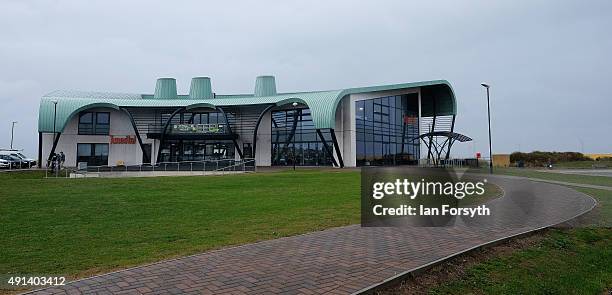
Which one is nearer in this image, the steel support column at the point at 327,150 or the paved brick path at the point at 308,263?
the paved brick path at the point at 308,263

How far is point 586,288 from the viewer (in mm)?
5438

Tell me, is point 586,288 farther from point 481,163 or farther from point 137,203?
point 481,163

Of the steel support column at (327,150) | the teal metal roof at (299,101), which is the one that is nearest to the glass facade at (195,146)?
the teal metal roof at (299,101)

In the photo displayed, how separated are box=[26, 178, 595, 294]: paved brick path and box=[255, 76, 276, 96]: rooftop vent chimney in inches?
1832

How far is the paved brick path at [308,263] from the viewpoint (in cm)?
471

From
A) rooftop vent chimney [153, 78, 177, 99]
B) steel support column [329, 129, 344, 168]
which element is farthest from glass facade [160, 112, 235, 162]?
steel support column [329, 129, 344, 168]

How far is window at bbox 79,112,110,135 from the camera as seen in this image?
4466 centimetres

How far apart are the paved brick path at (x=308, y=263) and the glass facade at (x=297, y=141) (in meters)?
31.8

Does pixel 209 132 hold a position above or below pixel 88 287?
above

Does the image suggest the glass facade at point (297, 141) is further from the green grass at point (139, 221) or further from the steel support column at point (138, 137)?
the green grass at point (139, 221)

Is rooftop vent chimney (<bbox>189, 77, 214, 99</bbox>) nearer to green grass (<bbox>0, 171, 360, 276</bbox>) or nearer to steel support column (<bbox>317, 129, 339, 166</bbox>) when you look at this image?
steel support column (<bbox>317, 129, 339, 166</bbox>)

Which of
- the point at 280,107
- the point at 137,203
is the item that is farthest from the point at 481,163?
the point at 137,203

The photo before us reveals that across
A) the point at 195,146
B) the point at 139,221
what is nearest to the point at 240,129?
the point at 195,146

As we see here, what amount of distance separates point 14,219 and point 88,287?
5951 millimetres
